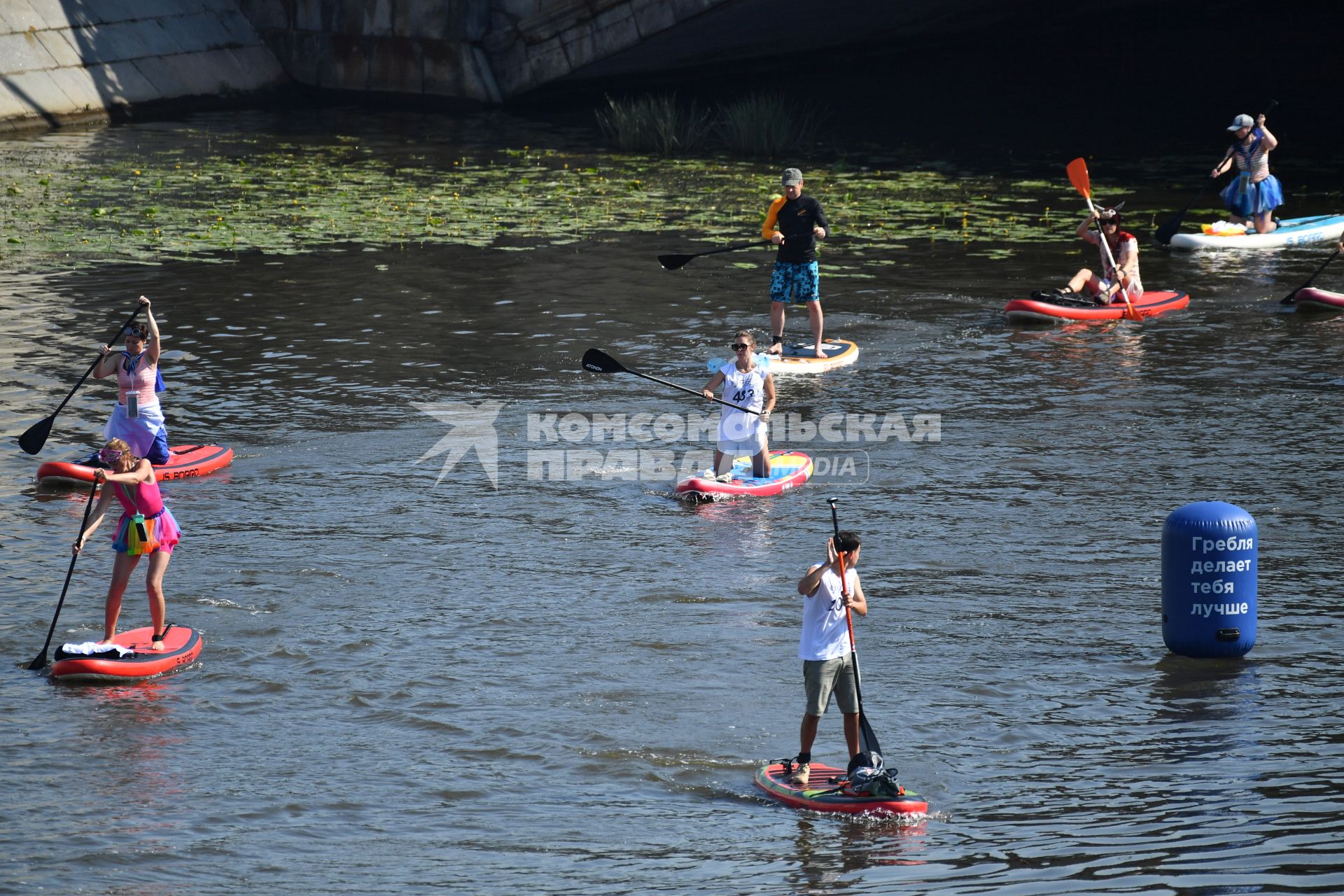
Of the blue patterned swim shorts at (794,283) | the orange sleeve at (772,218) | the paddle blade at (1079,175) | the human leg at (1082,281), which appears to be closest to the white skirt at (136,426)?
the blue patterned swim shorts at (794,283)

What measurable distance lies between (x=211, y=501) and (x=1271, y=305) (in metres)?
14.5

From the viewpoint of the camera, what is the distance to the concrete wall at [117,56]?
3741 cm

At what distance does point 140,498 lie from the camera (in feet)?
36.1

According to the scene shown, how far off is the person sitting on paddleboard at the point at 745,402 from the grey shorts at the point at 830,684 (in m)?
5.53

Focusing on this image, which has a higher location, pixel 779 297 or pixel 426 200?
pixel 426 200

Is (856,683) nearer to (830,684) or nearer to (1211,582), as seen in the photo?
(830,684)

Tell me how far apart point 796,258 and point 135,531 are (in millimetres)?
10183

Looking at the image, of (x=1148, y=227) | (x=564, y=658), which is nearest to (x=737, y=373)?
(x=564, y=658)

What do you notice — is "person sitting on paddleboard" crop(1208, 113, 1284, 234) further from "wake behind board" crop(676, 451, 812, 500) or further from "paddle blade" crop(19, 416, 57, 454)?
"paddle blade" crop(19, 416, 57, 454)

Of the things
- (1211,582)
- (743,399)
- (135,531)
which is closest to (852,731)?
(1211,582)

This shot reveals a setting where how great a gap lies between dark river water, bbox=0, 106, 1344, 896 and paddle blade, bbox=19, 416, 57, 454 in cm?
63

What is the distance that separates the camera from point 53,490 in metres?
14.8

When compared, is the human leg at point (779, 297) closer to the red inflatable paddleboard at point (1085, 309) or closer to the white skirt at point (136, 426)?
the red inflatable paddleboard at point (1085, 309)

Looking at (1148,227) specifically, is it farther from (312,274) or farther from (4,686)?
(4,686)
